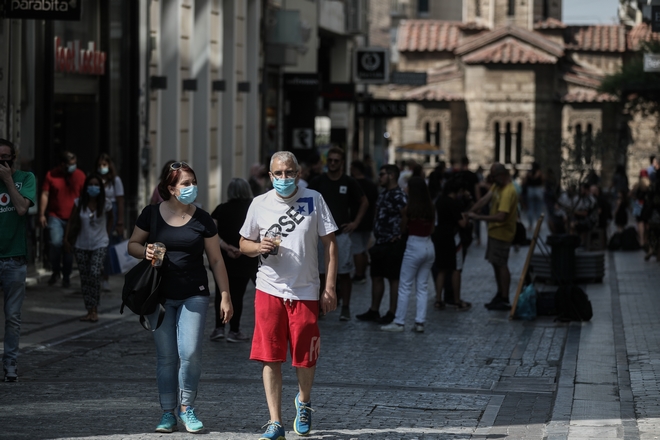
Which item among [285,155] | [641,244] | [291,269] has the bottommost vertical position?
[641,244]

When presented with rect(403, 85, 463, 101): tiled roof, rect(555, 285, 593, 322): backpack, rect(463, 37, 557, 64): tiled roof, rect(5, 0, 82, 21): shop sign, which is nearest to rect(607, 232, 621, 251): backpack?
rect(555, 285, 593, 322): backpack

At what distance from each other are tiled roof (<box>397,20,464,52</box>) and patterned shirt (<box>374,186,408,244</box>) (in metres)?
64.7

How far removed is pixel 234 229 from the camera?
487 inches

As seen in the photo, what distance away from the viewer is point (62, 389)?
9641mm

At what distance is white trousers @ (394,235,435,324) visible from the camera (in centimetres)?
1351

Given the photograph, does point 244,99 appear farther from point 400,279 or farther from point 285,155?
point 285,155

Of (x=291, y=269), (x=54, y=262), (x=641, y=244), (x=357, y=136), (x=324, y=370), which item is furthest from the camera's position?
(x=357, y=136)

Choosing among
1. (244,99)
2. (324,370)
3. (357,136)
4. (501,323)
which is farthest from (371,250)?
(357,136)

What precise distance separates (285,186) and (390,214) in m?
6.39

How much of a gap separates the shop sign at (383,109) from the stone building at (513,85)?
35184 millimetres

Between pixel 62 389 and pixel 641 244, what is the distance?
20.8 meters

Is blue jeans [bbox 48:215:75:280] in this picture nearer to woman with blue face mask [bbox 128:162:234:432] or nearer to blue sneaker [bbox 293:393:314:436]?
woman with blue face mask [bbox 128:162:234:432]

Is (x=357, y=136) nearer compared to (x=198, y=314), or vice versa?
(x=198, y=314)

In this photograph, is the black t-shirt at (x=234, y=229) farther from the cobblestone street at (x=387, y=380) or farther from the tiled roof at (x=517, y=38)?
the tiled roof at (x=517, y=38)
